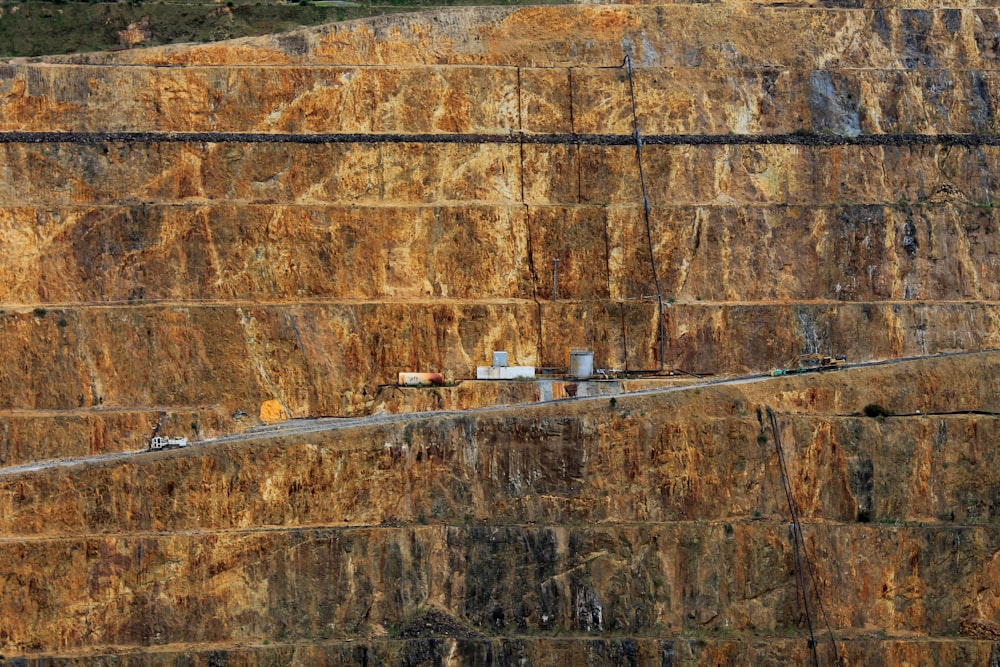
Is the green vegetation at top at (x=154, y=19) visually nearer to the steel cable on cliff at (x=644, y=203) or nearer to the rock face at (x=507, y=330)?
the rock face at (x=507, y=330)

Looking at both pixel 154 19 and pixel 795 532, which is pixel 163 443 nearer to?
pixel 154 19

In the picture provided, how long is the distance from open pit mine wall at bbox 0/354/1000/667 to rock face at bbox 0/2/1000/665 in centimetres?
12

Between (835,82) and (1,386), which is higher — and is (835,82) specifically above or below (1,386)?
above

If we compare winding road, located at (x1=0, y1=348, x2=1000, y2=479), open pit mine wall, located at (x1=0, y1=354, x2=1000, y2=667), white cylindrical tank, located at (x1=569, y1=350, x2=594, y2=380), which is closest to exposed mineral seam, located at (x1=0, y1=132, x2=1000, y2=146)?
white cylindrical tank, located at (x1=569, y1=350, x2=594, y2=380)

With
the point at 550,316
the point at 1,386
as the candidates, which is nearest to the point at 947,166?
the point at 550,316

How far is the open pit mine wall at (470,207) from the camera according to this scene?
73312mm

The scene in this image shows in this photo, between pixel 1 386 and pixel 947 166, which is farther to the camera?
pixel 947 166

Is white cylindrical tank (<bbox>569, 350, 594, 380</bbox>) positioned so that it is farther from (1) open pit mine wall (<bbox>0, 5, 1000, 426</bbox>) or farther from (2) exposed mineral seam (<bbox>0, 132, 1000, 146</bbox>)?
(2) exposed mineral seam (<bbox>0, 132, 1000, 146</bbox>)

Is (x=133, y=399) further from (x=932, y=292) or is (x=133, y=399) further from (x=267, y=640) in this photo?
(x=932, y=292)

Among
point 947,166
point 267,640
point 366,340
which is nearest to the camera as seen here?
point 267,640

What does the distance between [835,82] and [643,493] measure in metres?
21.1

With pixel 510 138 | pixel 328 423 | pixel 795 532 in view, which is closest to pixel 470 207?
pixel 510 138

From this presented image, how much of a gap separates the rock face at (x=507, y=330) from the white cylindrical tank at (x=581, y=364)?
39.4 inches

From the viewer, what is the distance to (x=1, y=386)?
7150cm
